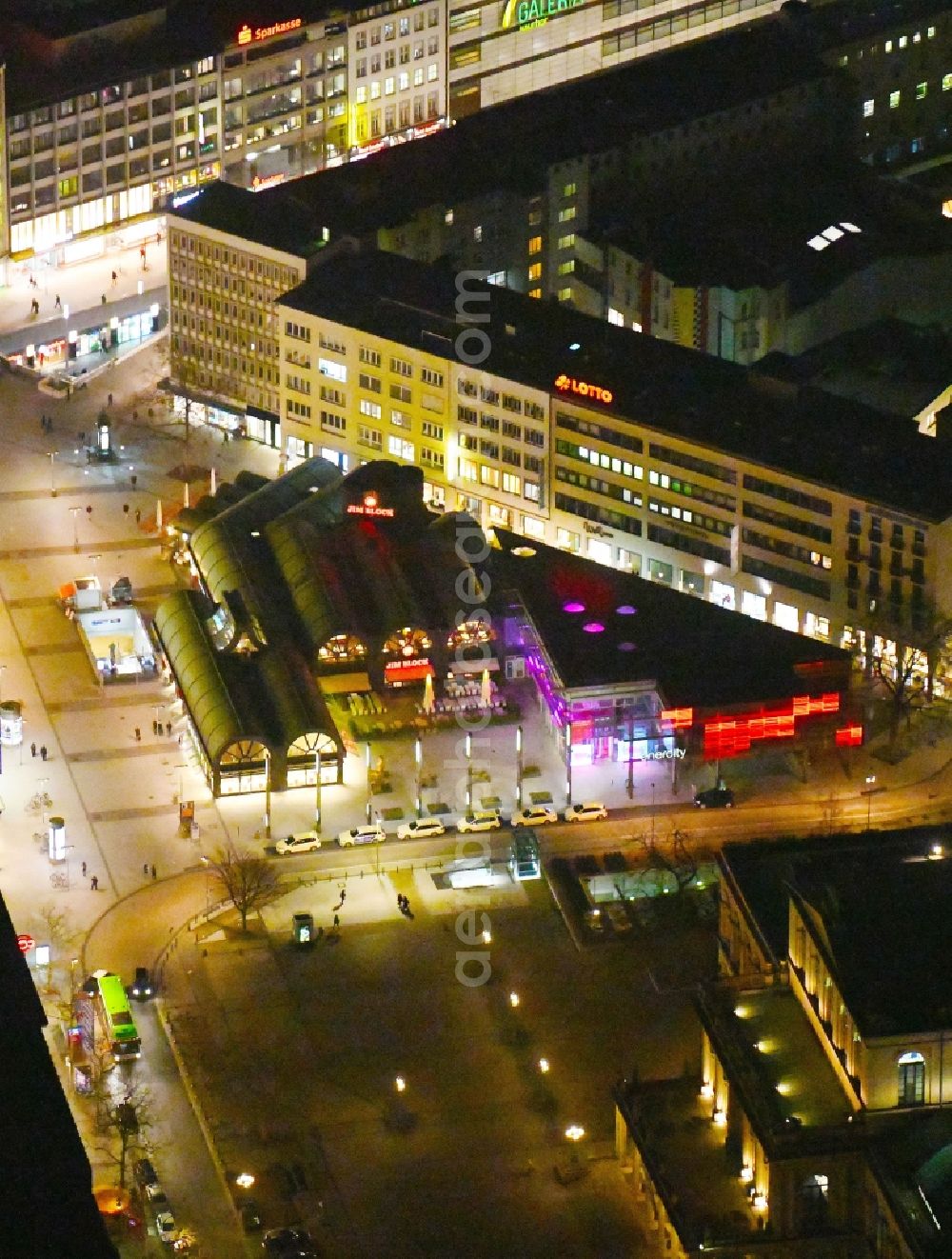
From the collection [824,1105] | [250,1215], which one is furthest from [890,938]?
[250,1215]

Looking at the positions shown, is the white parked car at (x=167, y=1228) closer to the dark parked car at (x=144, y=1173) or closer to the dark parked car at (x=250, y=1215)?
the dark parked car at (x=144, y=1173)

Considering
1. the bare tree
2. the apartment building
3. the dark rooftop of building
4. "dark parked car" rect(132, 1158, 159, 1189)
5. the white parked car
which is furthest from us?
the bare tree

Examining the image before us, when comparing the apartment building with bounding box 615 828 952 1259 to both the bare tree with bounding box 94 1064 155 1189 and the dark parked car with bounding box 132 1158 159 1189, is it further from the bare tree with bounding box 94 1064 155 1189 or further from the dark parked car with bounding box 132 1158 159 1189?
the bare tree with bounding box 94 1064 155 1189

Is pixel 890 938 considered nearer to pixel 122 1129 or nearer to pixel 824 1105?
pixel 824 1105

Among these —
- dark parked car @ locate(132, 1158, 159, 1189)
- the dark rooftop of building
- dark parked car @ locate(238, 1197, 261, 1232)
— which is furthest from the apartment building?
dark parked car @ locate(132, 1158, 159, 1189)

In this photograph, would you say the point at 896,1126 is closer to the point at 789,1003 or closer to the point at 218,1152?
the point at 789,1003
